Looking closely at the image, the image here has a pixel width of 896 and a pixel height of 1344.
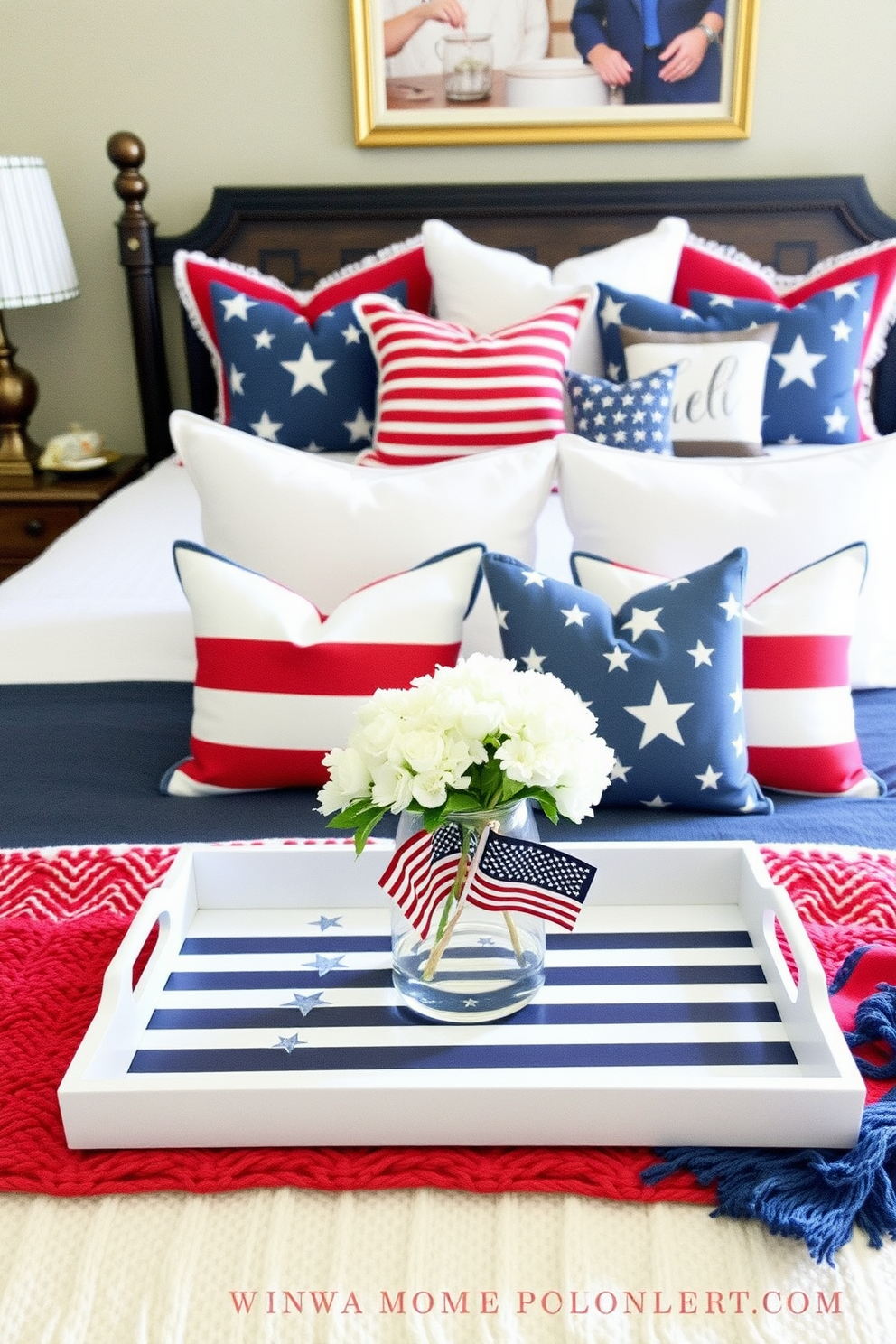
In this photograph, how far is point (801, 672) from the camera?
1414mm

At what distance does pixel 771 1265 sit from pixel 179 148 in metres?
2.68

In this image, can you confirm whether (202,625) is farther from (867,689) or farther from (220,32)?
(220,32)

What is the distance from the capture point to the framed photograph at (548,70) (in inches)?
104

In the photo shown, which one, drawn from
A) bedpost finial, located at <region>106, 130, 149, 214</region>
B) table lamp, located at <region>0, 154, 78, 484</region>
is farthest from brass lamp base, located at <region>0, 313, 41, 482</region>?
bedpost finial, located at <region>106, 130, 149, 214</region>

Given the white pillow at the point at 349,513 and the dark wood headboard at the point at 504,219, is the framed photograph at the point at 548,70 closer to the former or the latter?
the dark wood headboard at the point at 504,219

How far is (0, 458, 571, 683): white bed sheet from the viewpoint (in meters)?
1.78

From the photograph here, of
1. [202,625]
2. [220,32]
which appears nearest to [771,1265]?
[202,625]

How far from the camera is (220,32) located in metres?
2.71

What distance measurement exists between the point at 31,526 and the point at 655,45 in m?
1.74

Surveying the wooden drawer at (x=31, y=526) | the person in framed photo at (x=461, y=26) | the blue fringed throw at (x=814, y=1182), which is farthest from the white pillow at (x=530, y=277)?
the blue fringed throw at (x=814, y=1182)

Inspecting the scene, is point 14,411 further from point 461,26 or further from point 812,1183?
point 812,1183

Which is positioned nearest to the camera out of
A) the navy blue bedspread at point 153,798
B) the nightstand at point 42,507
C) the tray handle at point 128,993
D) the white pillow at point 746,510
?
the tray handle at point 128,993

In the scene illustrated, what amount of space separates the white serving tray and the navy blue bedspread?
0.59 feet

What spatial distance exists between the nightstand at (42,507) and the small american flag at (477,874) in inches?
78.1
